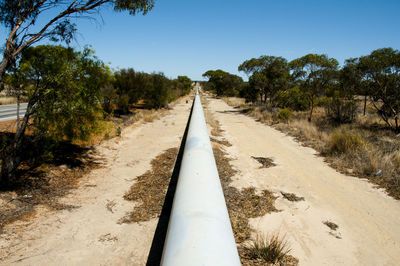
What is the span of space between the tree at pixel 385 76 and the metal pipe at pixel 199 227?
513 inches

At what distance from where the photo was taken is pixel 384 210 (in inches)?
196

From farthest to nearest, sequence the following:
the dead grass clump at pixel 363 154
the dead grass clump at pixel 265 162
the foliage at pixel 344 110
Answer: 1. the foliage at pixel 344 110
2. the dead grass clump at pixel 265 162
3. the dead grass clump at pixel 363 154

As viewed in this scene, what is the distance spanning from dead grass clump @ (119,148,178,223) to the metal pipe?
1249 mm

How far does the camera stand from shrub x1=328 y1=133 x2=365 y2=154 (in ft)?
28.0

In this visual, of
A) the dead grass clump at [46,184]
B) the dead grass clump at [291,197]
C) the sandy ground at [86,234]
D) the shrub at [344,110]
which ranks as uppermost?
the shrub at [344,110]

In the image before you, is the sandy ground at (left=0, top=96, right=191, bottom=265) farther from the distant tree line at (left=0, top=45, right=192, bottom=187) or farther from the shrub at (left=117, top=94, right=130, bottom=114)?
the shrub at (left=117, top=94, right=130, bottom=114)

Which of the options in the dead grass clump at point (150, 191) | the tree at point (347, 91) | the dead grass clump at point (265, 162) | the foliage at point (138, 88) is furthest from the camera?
the foliage at point (138, 88)

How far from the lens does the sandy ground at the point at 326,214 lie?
363cm

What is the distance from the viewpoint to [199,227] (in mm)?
2650

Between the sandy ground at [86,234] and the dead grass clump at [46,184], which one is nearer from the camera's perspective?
the sandy ground at [86,234]

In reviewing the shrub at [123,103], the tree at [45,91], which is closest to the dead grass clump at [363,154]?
the tree at [45,91]

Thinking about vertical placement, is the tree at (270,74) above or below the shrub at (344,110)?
above

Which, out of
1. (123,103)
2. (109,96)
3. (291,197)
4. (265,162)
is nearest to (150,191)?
(291,197)

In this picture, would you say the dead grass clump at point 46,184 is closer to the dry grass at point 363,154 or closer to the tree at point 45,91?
the tree at point 45,91
